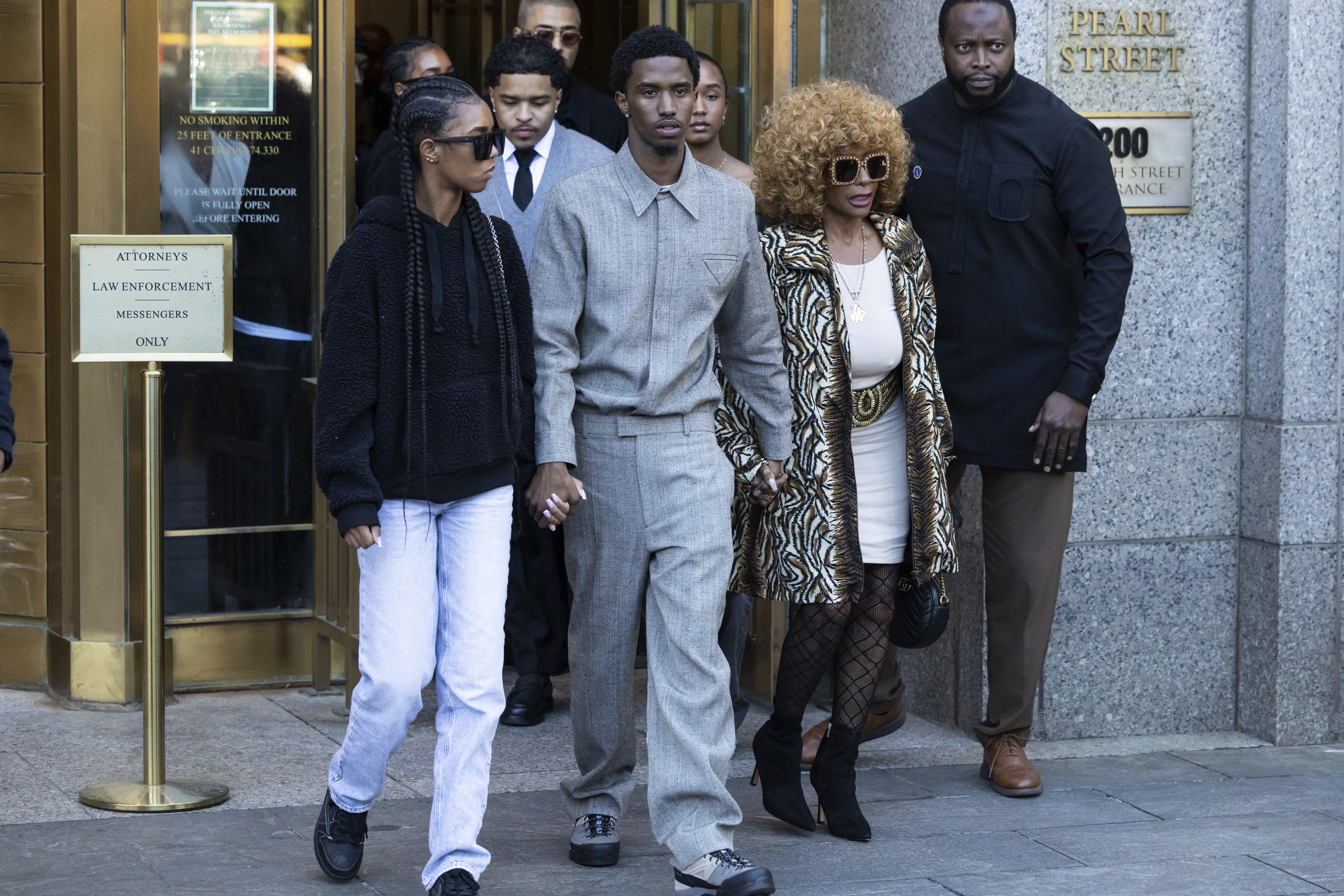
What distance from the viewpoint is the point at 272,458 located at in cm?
645

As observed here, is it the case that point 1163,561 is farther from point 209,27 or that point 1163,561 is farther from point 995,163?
point 209,27

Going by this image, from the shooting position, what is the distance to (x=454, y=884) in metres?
4.16

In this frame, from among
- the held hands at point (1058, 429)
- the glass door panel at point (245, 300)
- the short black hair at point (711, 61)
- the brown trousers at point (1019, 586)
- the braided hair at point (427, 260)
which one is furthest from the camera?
the glass door panel at point (245, 300)

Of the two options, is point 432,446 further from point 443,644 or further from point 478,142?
point 478,142

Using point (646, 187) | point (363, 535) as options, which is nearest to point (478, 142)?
point (646, 187)

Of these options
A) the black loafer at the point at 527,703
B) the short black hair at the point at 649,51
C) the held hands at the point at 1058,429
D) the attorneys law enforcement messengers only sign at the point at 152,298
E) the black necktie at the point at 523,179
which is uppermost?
the short black hair at the point at 649,51

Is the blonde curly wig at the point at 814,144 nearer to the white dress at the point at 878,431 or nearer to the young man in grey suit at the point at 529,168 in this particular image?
the white dress at the point at 878,431

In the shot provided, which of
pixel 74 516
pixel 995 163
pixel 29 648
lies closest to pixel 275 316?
pixel 74 516

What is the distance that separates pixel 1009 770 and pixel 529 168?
7.88ft

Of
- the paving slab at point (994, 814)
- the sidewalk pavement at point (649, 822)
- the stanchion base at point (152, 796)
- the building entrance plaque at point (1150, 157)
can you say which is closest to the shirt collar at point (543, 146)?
the building entrance plaque at point (1150, 157)

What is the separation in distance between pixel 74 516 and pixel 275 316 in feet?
3.16

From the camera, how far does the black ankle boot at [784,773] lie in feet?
16.0

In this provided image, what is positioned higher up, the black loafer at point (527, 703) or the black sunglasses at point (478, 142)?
the black sunglasses at point (478, 142)

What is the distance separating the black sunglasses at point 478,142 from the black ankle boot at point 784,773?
5.59 feet
